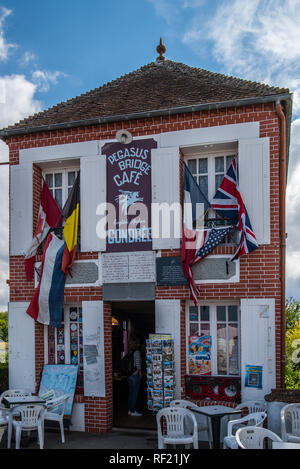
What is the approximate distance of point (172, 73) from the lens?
12.7 m

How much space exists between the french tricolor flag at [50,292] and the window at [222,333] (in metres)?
2.99

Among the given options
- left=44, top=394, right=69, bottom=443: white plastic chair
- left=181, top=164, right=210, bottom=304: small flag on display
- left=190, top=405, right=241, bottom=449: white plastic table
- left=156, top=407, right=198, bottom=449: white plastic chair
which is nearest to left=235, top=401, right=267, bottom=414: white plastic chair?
left=190, top=405, right=241, bottom=449: white plastic table

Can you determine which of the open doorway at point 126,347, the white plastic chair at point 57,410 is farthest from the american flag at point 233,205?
the white plastic chair at point 57,410

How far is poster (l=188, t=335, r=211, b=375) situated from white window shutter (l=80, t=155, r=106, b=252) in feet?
9.55

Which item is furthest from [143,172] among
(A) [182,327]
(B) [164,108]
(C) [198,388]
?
(C) [198,388]

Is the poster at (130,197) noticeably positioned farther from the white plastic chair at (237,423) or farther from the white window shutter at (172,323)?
the white plastic chair at (237,423)

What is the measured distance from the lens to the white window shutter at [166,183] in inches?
413

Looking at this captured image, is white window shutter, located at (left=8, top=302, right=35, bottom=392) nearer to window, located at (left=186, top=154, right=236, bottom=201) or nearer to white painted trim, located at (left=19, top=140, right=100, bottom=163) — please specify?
white painted trim, located at (left=19, top=140, right=100, bottom=163)

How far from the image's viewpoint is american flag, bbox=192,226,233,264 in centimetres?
1009

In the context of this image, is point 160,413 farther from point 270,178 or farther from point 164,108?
point 164,108

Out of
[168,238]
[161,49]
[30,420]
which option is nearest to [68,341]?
[30,420]

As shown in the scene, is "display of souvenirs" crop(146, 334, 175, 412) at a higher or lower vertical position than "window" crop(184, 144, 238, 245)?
lower

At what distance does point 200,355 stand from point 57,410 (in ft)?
10.6

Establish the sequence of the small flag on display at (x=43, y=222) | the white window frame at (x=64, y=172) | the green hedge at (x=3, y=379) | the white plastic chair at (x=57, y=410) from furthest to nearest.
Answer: the green hedge at (x=3, y=379) < the white window frame at (x=64, y=172) < the small flag on display at (x=43, y=222) < the white plastic chair at (x=57, y=410)
